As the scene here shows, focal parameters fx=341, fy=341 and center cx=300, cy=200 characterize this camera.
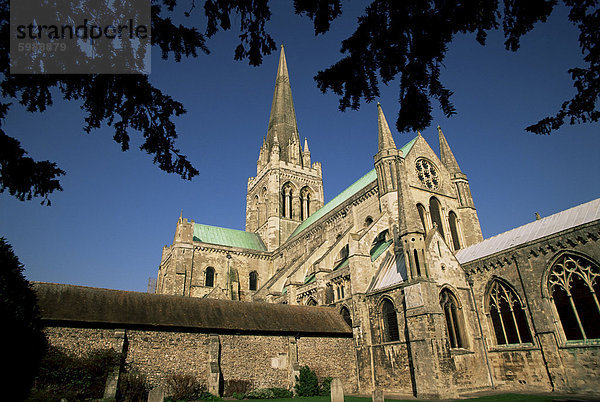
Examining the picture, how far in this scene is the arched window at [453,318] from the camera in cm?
1756

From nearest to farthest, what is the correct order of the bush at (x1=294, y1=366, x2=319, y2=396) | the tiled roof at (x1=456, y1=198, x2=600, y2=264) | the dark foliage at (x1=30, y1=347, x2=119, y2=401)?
the dark foliage at (x1=30, y1=347, x2=119, y2=401)
the tiled roof at (x1=456, y1=198, x2=600, y2=264)
the bush at (x1=294, y1=366, x2=319, y2=396)

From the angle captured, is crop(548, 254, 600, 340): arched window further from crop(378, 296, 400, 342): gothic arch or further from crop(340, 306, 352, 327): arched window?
crop(340, 306, 352, 327): arched window

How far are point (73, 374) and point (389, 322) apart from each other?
14.8m

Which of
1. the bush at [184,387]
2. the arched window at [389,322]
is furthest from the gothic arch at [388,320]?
the bush at [184,387]

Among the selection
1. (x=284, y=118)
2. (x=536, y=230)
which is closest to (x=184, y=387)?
(x=536, y=230)

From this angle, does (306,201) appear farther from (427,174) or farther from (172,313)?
(172,313)

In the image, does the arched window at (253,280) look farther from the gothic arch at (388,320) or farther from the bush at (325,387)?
the gothic arch at (388,320)

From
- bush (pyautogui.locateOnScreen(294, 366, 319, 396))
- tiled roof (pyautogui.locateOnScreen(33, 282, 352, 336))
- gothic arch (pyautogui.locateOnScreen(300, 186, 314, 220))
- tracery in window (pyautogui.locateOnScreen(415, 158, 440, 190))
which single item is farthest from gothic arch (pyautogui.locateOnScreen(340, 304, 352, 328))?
gothic arch (pyautogui.locateOnScreen(300, 186, 314, 220))

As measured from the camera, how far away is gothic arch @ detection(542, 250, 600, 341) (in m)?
14.3

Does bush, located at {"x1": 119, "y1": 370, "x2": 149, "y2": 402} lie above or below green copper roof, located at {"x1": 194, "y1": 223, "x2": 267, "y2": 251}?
below

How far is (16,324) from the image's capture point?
8820 mm

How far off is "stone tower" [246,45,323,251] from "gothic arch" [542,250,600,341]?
30.0 meters

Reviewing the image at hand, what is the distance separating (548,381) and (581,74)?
16.4m

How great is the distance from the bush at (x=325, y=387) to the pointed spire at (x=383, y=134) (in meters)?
16.1
